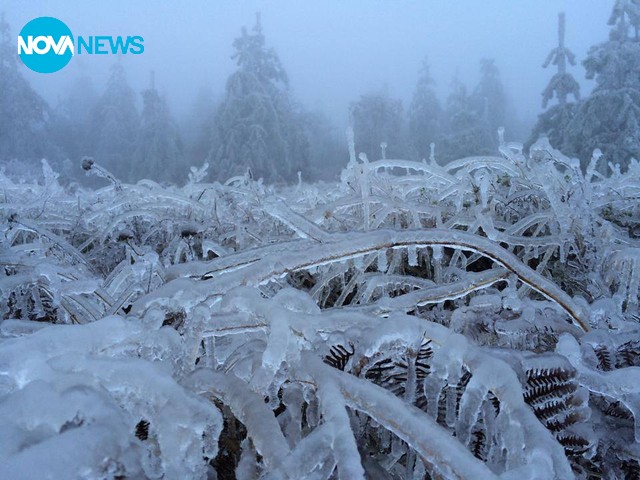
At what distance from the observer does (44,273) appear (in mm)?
1066

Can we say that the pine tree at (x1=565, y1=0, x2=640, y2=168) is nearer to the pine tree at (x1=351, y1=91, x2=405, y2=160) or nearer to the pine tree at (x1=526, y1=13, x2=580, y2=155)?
the pine tree at (x1=526, y1=13, x2=580, y2=155)

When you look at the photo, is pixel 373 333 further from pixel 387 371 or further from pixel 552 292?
pixel 552 292

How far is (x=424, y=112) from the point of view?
33.9 metres

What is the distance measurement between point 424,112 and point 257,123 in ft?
45.5

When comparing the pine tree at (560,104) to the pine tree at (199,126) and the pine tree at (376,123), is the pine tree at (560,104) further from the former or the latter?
the pine tree at (199,126)

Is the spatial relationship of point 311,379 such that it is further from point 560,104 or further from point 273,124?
point 273,124

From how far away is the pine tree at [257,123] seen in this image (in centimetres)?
2456

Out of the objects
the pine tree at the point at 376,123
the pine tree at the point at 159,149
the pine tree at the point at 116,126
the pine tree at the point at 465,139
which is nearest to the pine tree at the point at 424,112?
the pine tree at the point at 376,123

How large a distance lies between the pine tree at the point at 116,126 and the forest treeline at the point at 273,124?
2.7 inches

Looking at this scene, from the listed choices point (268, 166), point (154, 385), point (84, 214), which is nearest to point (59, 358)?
point (154, 385)

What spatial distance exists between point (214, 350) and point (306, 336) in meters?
0.20

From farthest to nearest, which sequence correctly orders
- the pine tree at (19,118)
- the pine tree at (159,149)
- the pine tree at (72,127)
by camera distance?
the pine tree at (72,127) → the pine tree at (159,149) → the pine tree at (19,118)

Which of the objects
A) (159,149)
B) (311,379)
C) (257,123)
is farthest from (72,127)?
(311,379)

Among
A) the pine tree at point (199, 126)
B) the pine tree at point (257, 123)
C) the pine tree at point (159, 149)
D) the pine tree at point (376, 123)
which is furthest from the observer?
the pine tree at point (199, 126)
